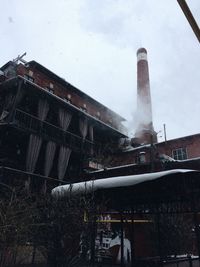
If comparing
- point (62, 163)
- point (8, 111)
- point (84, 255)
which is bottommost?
point (84, 255)

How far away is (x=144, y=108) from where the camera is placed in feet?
107

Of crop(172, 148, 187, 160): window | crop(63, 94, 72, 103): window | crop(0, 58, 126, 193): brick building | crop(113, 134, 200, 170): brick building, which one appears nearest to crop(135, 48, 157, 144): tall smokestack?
crop(113, 134, 200, 170): brick building

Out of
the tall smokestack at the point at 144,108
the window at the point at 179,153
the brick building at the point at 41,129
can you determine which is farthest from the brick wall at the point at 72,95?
the window at the point at 179,153

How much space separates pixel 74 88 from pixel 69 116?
7.56 metres

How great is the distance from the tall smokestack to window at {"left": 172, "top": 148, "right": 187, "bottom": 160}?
9.50 ft

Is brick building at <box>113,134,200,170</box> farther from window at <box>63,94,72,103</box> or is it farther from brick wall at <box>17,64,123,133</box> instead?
window at <box>63,94,72,103</box>

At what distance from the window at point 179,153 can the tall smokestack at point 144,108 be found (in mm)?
2897

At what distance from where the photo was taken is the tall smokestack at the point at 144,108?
104ft

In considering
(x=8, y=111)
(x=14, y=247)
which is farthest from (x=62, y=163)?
(x=14, y=247)

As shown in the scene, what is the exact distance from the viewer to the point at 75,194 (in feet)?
25.6

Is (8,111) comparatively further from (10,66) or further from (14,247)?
(14,247)

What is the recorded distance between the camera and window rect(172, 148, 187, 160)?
30.2m

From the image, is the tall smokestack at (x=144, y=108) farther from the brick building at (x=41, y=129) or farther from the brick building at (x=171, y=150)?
the brick building at (x=41, y=129)

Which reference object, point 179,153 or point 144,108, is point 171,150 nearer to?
point 179,153
